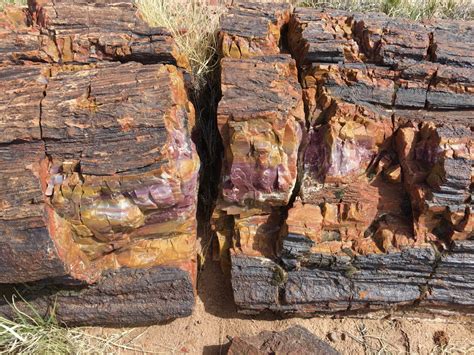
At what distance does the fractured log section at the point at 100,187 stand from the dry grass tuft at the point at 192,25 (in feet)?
1.79

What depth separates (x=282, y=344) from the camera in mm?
2635

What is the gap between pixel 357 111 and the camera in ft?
9.21

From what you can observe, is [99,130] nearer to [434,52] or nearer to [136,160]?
[136,160]

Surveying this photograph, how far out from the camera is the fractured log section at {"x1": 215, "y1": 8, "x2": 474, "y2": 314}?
266 centimetres

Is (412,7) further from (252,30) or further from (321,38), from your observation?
(252,30)

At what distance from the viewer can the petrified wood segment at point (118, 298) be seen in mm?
2725

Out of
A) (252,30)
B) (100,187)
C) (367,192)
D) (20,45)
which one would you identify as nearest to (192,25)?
(252,30)

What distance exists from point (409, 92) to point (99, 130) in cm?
205

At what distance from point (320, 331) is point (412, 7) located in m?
3.38

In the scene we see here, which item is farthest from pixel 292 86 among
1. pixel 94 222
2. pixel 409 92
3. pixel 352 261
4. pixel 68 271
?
pixel 68 271

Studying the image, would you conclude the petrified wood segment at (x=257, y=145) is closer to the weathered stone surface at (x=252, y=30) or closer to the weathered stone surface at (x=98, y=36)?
the weathered stone surface at (x=252, y=30)

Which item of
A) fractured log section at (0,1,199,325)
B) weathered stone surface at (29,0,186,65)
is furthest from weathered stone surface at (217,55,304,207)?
weathered stone surface at (29,0,186,65)

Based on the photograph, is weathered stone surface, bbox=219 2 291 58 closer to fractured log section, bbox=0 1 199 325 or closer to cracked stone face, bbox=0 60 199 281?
fractured log section, bbox=0 1 199 325

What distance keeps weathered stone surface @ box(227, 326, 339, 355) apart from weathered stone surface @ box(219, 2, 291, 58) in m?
1.95
